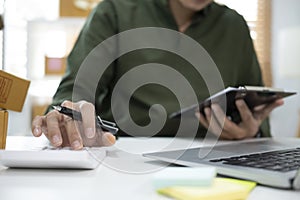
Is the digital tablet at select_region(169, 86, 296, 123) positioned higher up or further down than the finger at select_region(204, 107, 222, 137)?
higher up

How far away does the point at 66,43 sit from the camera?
229 cm

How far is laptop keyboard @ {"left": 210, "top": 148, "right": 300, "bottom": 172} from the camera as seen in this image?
403 millimetres

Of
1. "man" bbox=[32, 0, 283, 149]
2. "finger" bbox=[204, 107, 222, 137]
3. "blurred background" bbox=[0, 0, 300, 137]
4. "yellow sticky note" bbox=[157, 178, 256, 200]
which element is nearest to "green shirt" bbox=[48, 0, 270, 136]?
"man" bbox=[32, 0, 283, 149]

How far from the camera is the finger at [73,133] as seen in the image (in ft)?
1.73

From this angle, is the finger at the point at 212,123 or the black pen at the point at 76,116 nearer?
the black pen at the point at 76,116

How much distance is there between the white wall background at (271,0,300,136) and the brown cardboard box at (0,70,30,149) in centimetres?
234

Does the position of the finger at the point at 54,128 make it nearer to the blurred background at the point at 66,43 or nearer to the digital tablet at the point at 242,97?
the digital tablet at the point at 242,97

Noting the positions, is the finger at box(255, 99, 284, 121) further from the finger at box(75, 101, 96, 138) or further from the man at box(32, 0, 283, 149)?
the finger at box(75, 101, 96, 138)

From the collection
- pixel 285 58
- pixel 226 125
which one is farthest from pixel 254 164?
pixel 285 58

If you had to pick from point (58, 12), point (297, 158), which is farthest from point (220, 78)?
point (58, 12)

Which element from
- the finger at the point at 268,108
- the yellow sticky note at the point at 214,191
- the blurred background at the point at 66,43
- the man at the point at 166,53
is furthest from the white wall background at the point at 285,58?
the yellow sticky note at the point at 214,191

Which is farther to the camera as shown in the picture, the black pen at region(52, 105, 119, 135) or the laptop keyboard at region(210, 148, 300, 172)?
the black pen at region(52, 105, 119, 135)

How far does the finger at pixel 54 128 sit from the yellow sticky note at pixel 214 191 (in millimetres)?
234

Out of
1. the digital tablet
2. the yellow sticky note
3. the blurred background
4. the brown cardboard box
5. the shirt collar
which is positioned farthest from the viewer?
the blurred background
